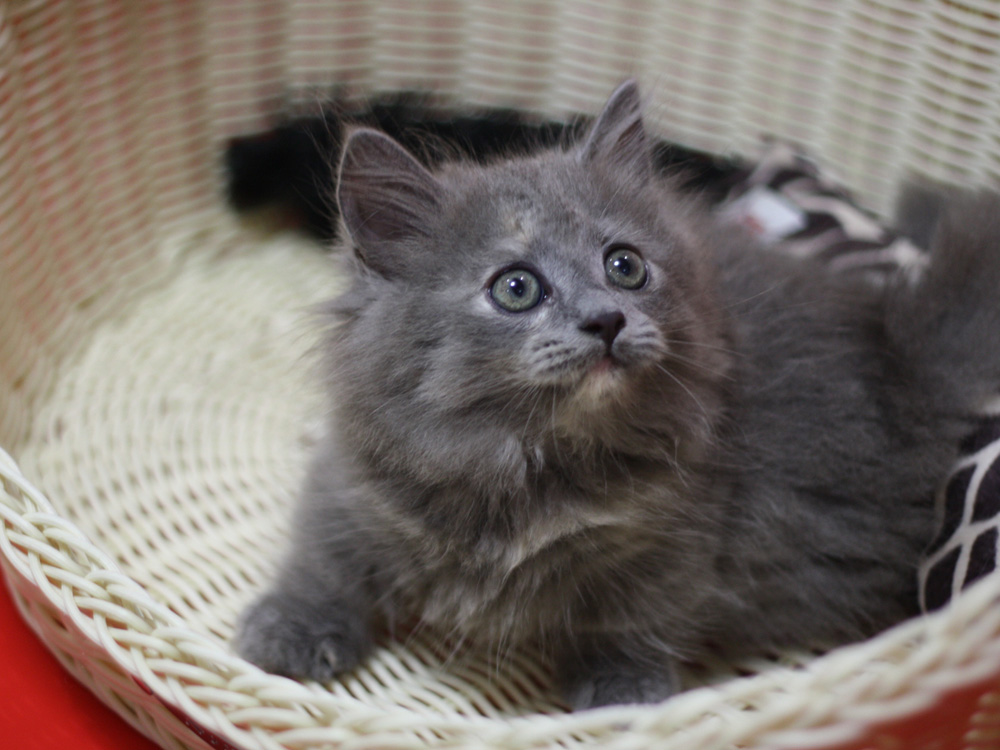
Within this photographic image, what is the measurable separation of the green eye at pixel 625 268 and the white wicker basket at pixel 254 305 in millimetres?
505

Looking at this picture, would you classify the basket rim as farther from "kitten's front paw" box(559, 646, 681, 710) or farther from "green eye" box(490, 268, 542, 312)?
"green eye" box(490, 268, 542, 312)

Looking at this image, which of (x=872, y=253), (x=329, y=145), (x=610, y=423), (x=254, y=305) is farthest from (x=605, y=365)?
(x=254, y=305)

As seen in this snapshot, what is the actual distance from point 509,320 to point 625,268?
0.20 metres

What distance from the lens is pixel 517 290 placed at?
45.8 inches

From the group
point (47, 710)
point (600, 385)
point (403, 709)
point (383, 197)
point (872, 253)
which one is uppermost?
point (383, 197)

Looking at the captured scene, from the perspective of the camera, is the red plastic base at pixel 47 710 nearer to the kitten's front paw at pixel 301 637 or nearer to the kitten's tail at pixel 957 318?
the kitten's front paw at pixel 301 637

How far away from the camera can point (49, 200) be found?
1878 millimetres

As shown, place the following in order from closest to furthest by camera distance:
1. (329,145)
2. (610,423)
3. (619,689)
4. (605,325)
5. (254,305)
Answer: (605,325) → (610,423) → (619,689) → (329,145) → (254,305)

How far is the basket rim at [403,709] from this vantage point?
0.85m

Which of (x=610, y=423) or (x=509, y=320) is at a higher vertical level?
(x=509, y=320)

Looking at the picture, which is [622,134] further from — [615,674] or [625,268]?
[615,674]

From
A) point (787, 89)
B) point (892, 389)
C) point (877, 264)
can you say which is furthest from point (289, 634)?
point (787, 89)

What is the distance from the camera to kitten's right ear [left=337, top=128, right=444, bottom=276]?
1236 mm

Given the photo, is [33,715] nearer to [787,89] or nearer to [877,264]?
[877,264]
